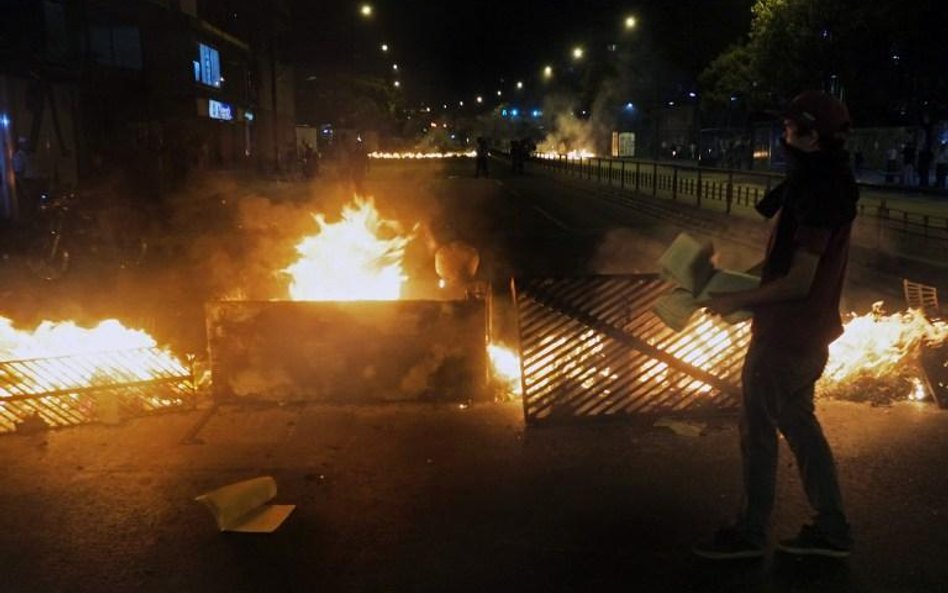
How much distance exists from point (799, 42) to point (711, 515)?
3080cm

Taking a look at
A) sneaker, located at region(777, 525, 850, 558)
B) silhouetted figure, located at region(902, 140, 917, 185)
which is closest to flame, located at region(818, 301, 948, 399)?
sneaker, located at region(777, 525, 850, 558)

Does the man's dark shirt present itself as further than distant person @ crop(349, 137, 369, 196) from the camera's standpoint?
No

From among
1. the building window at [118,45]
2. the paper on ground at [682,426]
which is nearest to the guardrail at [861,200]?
the paper on ground at [682,426]

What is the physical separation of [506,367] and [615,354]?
106cm

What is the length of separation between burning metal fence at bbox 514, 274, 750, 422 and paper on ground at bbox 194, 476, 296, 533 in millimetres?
1802

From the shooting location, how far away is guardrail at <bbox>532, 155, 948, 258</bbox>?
15406 mm

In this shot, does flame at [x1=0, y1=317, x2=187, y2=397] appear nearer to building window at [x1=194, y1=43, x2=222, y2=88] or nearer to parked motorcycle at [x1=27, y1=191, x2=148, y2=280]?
parked motorcycle at [x1=27, y1=191, x2=148, y2=280]

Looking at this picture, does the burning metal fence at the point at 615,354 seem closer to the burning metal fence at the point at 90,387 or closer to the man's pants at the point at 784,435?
the man's pants at the point at 784,435

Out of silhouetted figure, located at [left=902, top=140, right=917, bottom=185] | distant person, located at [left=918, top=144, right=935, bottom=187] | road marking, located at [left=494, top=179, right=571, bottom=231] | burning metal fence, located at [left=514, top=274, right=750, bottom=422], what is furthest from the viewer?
silhouetted figure, located at [left=902, top=140, right=917, bottom=185]

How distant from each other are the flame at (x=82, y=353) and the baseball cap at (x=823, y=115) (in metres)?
4.41

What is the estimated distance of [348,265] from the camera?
25.6ft

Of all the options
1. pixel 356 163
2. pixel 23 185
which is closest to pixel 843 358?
pixel 23 185

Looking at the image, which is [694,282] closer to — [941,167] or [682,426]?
[682,426]

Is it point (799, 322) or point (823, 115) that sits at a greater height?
point (823, 115)
